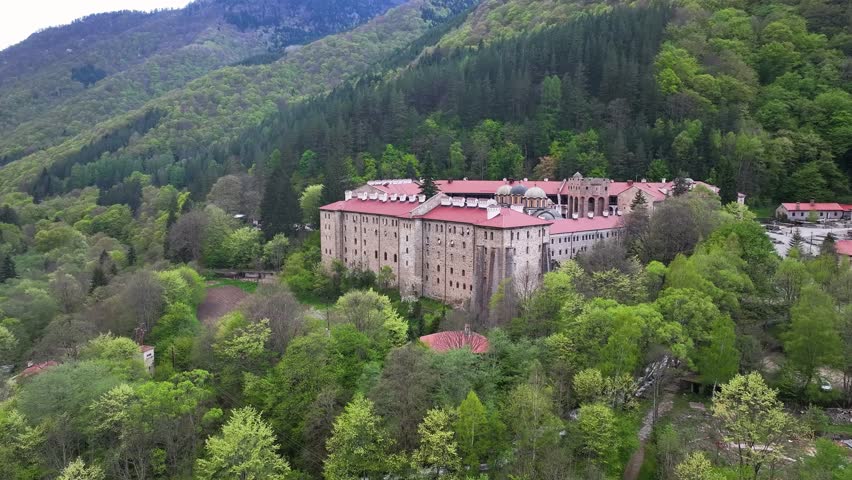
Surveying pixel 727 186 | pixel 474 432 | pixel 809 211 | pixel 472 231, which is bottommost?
pixel 474 432

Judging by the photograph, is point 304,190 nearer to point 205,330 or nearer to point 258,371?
point 205,330

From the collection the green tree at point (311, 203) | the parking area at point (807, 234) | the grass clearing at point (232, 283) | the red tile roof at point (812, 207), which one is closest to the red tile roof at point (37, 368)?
the grass clearing at point (232, 283)

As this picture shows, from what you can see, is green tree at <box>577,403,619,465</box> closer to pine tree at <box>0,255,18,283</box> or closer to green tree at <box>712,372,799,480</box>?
green tree at <box>712,372,799,480</box>

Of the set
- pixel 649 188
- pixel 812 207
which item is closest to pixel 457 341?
pixel 649 188

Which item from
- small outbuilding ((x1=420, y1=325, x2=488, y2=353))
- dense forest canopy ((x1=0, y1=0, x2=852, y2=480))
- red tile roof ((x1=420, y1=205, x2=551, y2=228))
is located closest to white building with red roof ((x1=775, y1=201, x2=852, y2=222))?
dense forest canopy ((x1=0, y1=0, x2=852, y2=480))

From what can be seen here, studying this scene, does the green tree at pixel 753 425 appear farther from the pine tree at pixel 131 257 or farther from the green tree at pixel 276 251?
the pine tree at pixel 131 257

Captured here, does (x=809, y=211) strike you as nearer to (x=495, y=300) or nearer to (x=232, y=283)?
(x=495, y=300)
